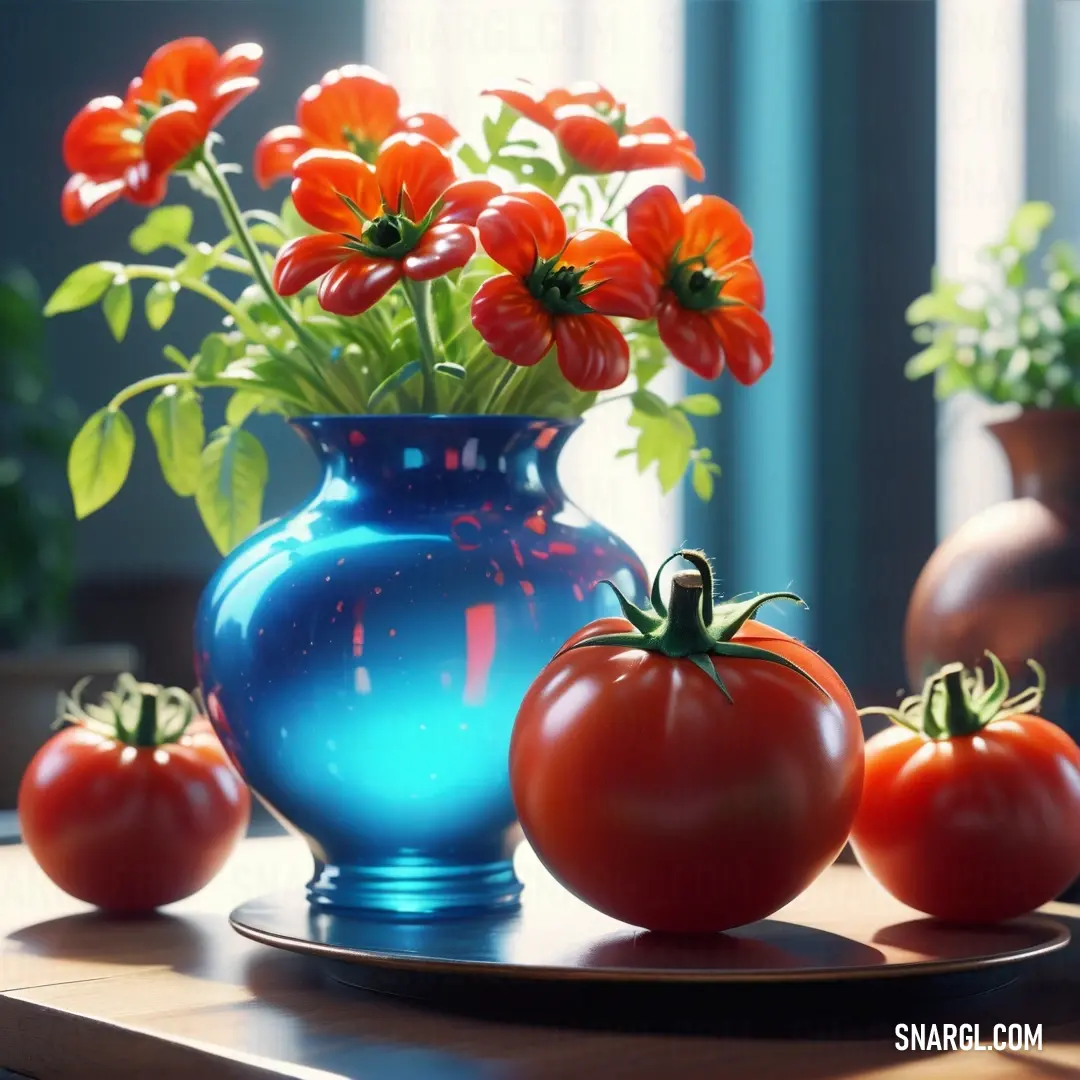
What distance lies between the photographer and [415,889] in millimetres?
704

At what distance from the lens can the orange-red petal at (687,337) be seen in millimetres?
696

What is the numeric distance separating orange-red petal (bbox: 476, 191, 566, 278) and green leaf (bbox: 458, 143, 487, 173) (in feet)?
0.41

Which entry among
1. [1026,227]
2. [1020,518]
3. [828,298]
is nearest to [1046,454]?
[1020,518]

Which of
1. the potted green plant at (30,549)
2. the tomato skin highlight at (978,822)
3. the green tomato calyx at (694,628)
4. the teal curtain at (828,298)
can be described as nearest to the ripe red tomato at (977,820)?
the tomato skin highlight at (978,822)

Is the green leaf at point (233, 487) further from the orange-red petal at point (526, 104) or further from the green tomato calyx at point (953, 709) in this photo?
the green tomato calyx at point (953, 709)

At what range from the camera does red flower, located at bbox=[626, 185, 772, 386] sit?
691 millimetres

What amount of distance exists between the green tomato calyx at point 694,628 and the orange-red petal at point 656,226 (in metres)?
0.16

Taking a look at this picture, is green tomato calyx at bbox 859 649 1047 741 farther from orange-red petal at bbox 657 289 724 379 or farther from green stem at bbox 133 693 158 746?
green stem at bbox 133 693 158 746

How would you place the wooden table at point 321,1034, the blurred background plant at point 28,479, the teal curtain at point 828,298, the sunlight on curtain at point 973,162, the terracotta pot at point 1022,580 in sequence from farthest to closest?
the blurred background plant at point 28,479 → the teal curtain at point 828,298 → the sunlight on curtain at point 973,162 → the terracotta pot at point 1022,580 → the wooden table at point 321,1034

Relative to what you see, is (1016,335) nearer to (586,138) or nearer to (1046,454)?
(1046,454)

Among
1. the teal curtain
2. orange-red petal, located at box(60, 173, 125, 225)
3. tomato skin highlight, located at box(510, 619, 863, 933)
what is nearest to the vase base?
tomato skin highlight, located at box(510, 619, 863, 933)

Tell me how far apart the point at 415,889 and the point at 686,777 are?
0.64 feet

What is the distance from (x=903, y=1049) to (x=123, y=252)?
8.46ft

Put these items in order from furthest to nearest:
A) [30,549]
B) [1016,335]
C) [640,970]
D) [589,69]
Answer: [30,549] < [589,69] < [1016,335] < [640,970]
